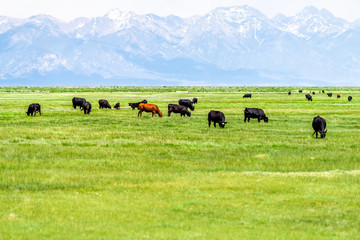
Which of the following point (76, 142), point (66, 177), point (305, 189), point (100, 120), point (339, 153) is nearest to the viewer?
point (305, 189)

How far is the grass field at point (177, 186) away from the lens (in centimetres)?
1460

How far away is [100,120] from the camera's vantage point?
4991 centimetres

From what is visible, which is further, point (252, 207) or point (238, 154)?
point (238, 154)

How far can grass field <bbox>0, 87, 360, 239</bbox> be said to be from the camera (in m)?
14.6

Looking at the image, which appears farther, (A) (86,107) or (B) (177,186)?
(A) (86,107)

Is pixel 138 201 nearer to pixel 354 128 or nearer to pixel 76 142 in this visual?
pixel 76 142

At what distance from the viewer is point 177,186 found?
20297mm

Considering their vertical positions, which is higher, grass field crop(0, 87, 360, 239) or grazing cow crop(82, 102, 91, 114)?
grazing cow crop(82, 102, 91, 114)

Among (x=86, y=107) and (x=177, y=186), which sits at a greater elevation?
(x=86, y=107)

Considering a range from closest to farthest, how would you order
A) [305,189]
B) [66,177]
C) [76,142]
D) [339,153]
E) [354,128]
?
[305,189], [66,177], [339,153], [76,142], [354,128]

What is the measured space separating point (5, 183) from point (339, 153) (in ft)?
58.8

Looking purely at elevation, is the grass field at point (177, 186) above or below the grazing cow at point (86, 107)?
below

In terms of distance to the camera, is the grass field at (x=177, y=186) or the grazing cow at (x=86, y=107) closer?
the grass field at (x=177, y=186)

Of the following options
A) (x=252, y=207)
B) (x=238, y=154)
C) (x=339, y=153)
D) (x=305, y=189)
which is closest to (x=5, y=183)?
(x=252, y=207)
